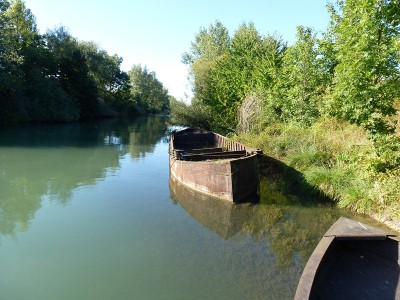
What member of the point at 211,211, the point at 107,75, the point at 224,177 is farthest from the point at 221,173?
the point at 107,75

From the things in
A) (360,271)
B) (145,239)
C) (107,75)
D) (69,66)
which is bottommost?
(145,239)

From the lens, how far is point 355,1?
879 cm

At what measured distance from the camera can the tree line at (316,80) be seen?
8.45 m

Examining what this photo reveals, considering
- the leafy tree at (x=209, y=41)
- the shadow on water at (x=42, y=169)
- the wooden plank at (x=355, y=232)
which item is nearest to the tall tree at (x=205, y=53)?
the leafy tree at (x=209, y=41)

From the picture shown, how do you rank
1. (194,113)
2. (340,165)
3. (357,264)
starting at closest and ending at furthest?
(357,264) → (340,165) → (194,113)

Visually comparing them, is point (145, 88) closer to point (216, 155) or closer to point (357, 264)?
point (216, 155)

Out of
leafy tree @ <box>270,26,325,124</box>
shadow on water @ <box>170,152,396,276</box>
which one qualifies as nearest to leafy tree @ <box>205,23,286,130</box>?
leafy tree @ <box>270,26,325,124</box>

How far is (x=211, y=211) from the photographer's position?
9.73 m

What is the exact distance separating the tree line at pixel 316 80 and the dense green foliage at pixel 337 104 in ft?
0.09

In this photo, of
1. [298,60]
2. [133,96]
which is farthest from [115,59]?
[298,60]

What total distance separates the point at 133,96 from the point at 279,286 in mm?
75435

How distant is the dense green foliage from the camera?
8.45 metres

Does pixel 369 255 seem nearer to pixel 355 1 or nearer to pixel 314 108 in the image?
pixel 355 1

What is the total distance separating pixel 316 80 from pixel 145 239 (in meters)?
12.2
